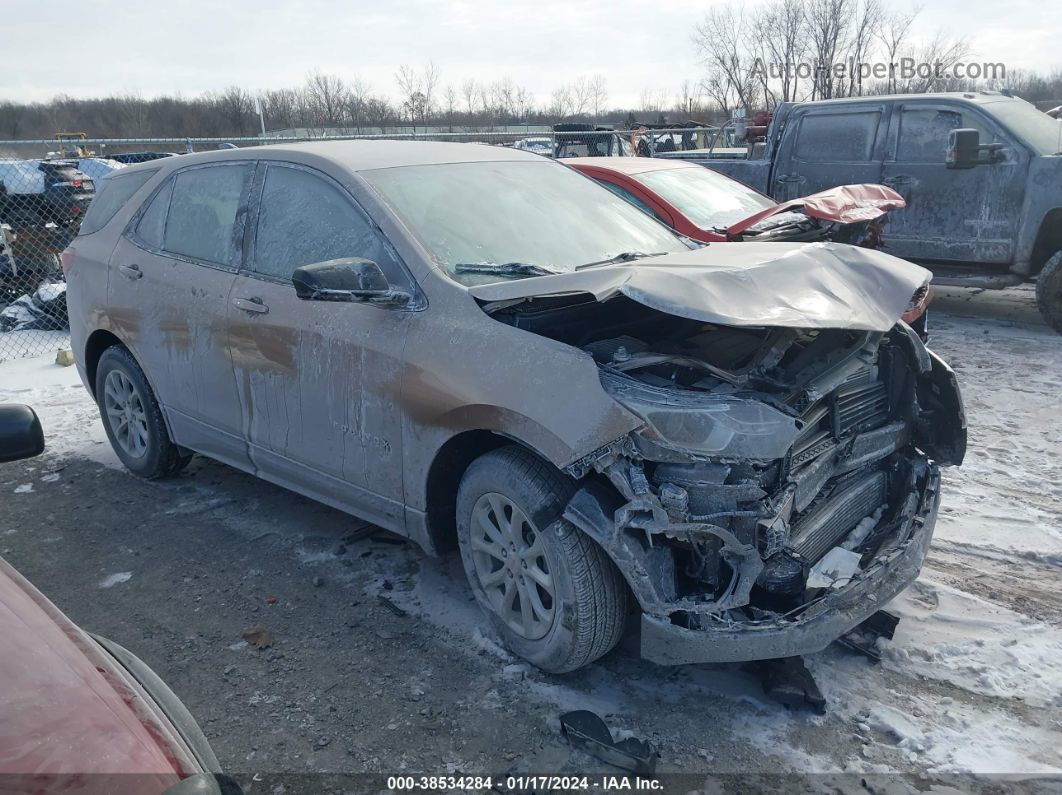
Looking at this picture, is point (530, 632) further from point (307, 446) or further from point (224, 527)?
point (224, 527)

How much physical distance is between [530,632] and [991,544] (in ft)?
7.84

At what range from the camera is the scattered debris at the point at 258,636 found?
3385 millimetres

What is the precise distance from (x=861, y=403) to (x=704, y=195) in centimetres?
401

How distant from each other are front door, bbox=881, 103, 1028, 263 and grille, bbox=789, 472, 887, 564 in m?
5.71

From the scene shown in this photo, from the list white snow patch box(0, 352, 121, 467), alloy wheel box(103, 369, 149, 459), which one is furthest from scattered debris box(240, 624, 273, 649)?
white snow patch box(0, 352, 121, 467)

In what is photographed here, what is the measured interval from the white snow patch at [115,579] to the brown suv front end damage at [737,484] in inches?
91.9

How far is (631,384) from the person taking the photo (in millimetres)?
2803

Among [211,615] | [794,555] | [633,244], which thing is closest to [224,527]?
[211,615]

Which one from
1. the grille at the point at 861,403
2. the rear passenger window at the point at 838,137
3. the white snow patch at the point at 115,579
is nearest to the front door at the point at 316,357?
the white snow patch at the point at 115,579

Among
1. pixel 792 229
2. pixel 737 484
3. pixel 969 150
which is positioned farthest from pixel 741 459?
pixel 969 150

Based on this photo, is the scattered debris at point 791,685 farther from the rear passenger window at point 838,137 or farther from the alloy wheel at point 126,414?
the rear passenger window at point 838,137

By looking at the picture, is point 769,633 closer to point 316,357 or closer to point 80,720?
point 80,720

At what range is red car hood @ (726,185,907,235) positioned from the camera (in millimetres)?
5605

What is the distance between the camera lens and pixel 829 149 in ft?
29.3
